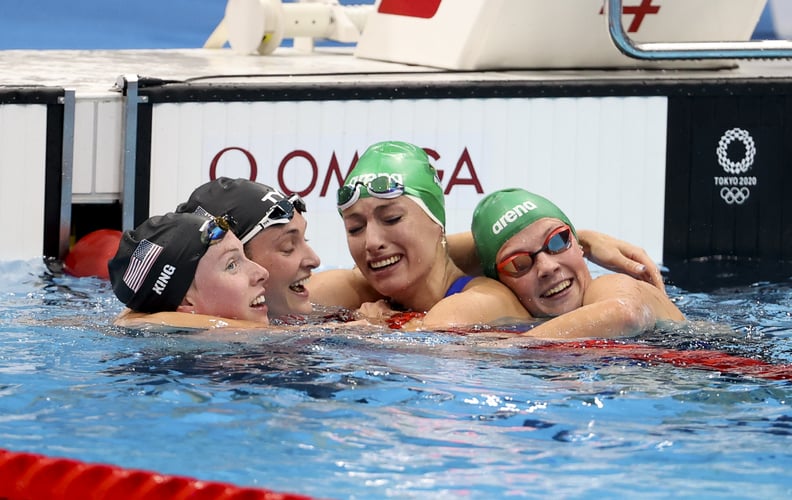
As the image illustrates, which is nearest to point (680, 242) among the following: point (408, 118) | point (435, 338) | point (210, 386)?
point (408, 118)

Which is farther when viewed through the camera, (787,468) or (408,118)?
(408,118)

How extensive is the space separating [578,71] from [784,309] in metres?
2.12

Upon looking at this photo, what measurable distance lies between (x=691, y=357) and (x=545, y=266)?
2.09 feet

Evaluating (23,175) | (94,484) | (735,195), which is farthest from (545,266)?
(23,175)

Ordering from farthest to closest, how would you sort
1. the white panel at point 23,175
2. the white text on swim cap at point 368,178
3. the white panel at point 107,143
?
the white panel at point 107,143 < the white panel at point 23,175 < the white text on swim cap at point 368,178

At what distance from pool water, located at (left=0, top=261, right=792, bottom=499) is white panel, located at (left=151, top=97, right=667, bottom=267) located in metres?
1.80

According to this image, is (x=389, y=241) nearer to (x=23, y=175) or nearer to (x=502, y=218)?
(x=502, y=218)

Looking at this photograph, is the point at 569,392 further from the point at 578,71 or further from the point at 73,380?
the point at 578,71

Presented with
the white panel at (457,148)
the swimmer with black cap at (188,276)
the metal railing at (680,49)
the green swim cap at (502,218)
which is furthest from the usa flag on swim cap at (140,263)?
the metal railing at (680,49)

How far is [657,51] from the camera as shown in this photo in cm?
611

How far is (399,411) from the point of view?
3.46 m

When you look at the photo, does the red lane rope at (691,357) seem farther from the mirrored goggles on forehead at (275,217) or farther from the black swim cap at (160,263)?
the black swim cap at (160,263)

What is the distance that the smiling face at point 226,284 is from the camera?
4.23 metres

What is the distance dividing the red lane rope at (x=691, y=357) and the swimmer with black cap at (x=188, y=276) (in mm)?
992
